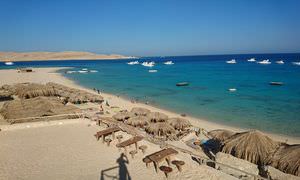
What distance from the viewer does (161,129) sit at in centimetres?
1644

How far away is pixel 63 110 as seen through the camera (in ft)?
64.3

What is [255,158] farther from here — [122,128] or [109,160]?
[122,128]

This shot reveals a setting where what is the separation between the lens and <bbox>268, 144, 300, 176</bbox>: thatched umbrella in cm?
1041

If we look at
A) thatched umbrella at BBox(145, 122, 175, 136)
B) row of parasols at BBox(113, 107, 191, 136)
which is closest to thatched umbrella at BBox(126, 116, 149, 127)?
row of parasols at BBox(113, 107, 191, 136)

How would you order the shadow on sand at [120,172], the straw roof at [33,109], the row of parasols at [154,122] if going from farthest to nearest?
1. the straw roof at [33,109]
2. the row of parasols at [154,122]
3. the shadow on sand at [120,172]

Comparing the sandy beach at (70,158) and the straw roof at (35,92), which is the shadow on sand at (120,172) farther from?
the straw roof at (35,92)

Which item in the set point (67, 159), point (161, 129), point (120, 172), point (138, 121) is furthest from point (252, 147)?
point (67, 159)

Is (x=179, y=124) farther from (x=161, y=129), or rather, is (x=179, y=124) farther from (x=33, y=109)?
(x=33, y=109)

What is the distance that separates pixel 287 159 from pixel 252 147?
165 centimetres

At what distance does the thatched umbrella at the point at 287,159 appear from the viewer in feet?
34.2

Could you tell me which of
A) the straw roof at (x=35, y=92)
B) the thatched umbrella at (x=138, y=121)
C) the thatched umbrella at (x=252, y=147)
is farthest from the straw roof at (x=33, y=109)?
the thatched umbrella at (x=252, y=147)

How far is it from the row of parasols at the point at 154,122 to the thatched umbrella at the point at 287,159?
6.77 meters

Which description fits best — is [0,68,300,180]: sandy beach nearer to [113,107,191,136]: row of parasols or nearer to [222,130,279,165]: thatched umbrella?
[113,107,191,136]: row of parasols

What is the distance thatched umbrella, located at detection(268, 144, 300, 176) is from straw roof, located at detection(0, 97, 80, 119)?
14190 mm
